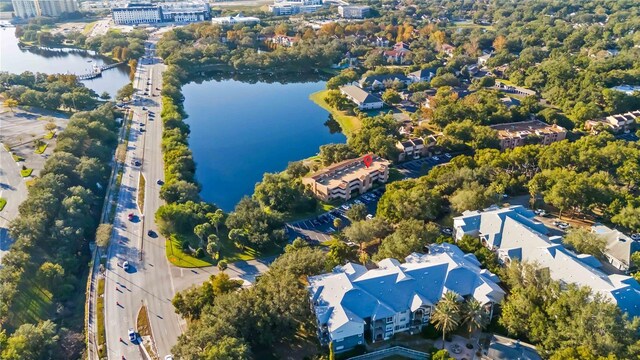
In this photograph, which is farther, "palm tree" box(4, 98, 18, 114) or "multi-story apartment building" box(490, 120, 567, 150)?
"palm tree" box(4, 98, 18, 114)

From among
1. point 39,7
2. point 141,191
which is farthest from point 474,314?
point 39,7

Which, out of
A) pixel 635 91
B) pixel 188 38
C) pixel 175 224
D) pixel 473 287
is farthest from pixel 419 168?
pixel 188 38

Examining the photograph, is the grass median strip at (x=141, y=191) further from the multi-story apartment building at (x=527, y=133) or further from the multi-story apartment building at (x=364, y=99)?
the multi-story apartment building at (x=527, y=133)

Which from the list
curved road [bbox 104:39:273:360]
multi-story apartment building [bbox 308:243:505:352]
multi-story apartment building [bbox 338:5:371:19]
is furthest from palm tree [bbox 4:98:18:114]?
multi-story apartment building [bbox 338:5:371:19]

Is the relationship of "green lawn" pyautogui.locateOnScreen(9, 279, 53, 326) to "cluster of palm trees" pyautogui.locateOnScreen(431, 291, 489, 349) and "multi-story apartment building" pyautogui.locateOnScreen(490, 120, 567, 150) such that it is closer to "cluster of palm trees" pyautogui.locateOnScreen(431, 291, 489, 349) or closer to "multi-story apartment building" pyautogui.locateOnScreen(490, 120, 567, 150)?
"cluster of palm trees" pyautogui.locateOnScreen(431, 291, 489, 349)

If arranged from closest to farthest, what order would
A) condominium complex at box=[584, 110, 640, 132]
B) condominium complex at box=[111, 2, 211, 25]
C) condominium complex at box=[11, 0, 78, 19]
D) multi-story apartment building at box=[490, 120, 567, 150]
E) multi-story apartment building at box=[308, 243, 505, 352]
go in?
Answer: multi-story apartment building at box=[308, 243, 505, 352], multi-story apartment building at box=[490, 120, 567, 150], condominium complex at box=[584, 110, 640, 132], condominium complex at box=[111, 2, 211, 25], condominium complex at box=[11, 0, 78, 19]

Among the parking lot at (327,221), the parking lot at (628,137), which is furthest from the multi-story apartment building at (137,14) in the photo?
the parking lot at (628,137)

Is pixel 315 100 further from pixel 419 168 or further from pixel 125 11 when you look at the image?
pixel 125 11
